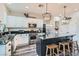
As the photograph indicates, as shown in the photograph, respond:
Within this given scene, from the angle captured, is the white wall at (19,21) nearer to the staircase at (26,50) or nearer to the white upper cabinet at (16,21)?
the white upper cabinet at (16,21)

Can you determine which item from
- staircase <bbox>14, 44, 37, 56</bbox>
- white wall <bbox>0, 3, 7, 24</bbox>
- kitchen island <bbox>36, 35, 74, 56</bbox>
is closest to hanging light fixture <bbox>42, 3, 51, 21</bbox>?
kitchen island <bbox>36, 35, 74, 56</bbox>

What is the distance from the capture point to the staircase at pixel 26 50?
2.46m

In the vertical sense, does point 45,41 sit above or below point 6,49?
above

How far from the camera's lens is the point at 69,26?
2.43 m

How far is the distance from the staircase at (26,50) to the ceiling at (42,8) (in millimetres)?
662

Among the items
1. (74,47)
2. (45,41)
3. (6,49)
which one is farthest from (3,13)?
(74,47)

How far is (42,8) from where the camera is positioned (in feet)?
8.13

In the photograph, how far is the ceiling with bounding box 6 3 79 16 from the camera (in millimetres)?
2443

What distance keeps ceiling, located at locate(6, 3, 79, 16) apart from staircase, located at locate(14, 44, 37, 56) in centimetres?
66

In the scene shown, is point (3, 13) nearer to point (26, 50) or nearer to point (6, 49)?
point (6, 49)

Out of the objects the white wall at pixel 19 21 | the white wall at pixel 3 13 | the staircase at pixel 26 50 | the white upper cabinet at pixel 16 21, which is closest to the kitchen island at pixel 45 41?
the staircase at pixel 26 50

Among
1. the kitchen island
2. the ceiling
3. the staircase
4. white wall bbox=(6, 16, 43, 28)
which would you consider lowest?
the staircase

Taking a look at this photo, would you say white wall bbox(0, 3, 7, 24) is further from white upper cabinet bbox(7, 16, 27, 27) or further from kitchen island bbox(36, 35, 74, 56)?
kitchen island bbox(36, 35, 74, 56)

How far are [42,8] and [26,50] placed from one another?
33.4 inches
